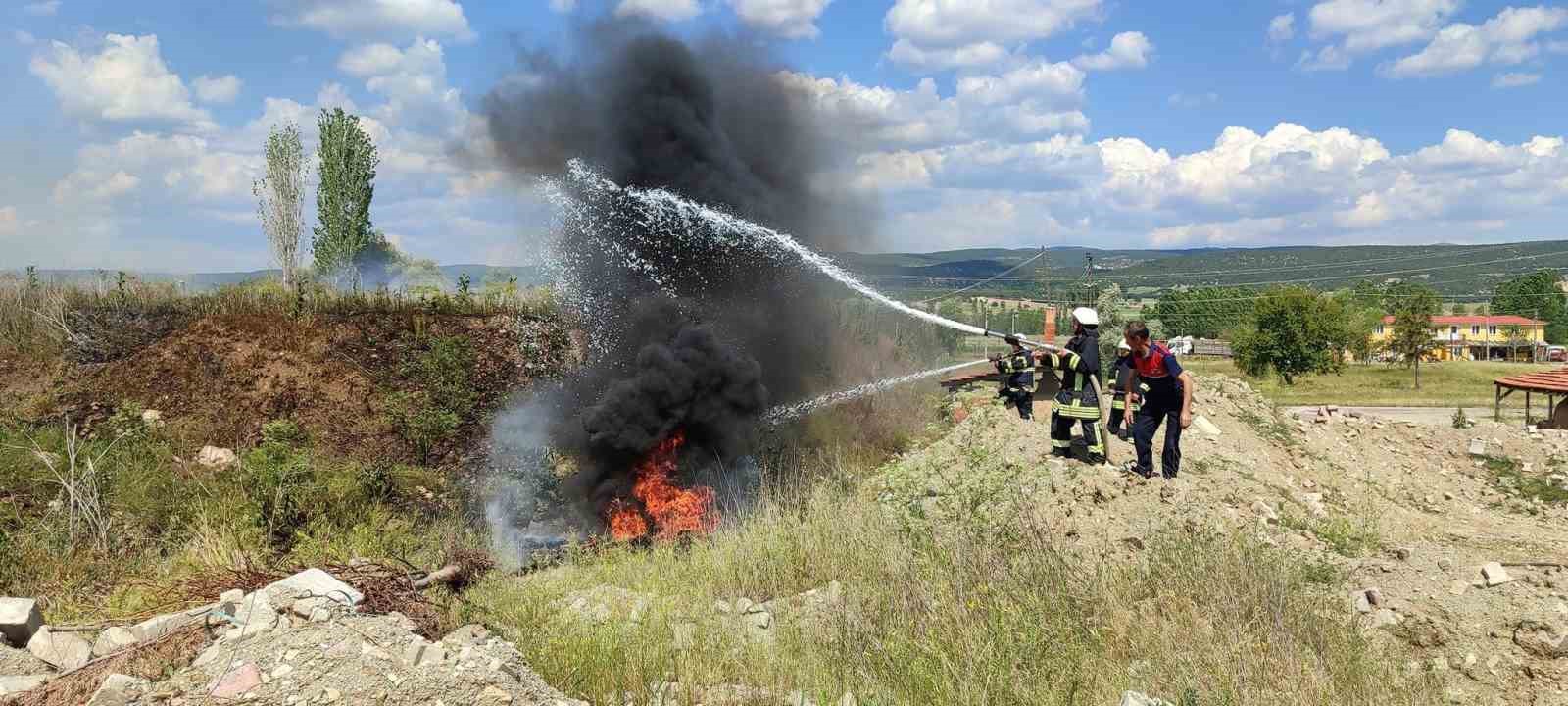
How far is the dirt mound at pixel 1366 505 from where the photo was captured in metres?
6.39

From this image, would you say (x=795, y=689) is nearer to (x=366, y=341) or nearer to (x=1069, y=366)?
(x=1069, y=366)

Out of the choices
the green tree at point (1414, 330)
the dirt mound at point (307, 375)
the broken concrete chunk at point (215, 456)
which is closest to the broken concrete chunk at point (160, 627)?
→ the broken concrete chunk at point (215, 456)

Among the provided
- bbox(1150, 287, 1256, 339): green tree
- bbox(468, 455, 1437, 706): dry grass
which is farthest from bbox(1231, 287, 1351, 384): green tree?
bbox(468, 455, 1437, 706): dry grass

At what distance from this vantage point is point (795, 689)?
5.52 meters

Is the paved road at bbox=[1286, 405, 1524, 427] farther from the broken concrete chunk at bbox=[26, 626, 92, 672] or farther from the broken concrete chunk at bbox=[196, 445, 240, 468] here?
the broken concrete chunk at bbox=[26, 626, 92, 672]

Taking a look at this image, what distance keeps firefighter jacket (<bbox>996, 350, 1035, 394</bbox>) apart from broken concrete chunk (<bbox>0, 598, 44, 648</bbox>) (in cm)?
886

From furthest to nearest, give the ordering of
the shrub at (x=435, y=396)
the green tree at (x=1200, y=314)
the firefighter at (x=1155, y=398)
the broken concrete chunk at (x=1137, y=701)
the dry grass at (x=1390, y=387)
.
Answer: the green tree at (x=1200, y=314) < the dry grass at (x=1390, y=387) < the shrub at (x=435, y=396) < the firefighter at (x=1155, y=398) < the broken concrete chunk at (x=1137, y=701)

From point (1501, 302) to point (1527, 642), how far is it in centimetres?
11037

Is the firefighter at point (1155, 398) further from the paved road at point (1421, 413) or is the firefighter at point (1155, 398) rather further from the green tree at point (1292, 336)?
the green tree at point (1292, 336)

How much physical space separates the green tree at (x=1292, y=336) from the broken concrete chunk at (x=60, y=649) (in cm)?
4653

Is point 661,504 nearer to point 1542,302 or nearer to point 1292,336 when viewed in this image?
point 1292,336

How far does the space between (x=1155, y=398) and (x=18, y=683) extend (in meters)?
9.42

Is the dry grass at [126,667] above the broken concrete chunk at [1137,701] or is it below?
above

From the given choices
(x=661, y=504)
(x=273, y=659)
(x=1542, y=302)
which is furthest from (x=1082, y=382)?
(x=1542, y=302)
